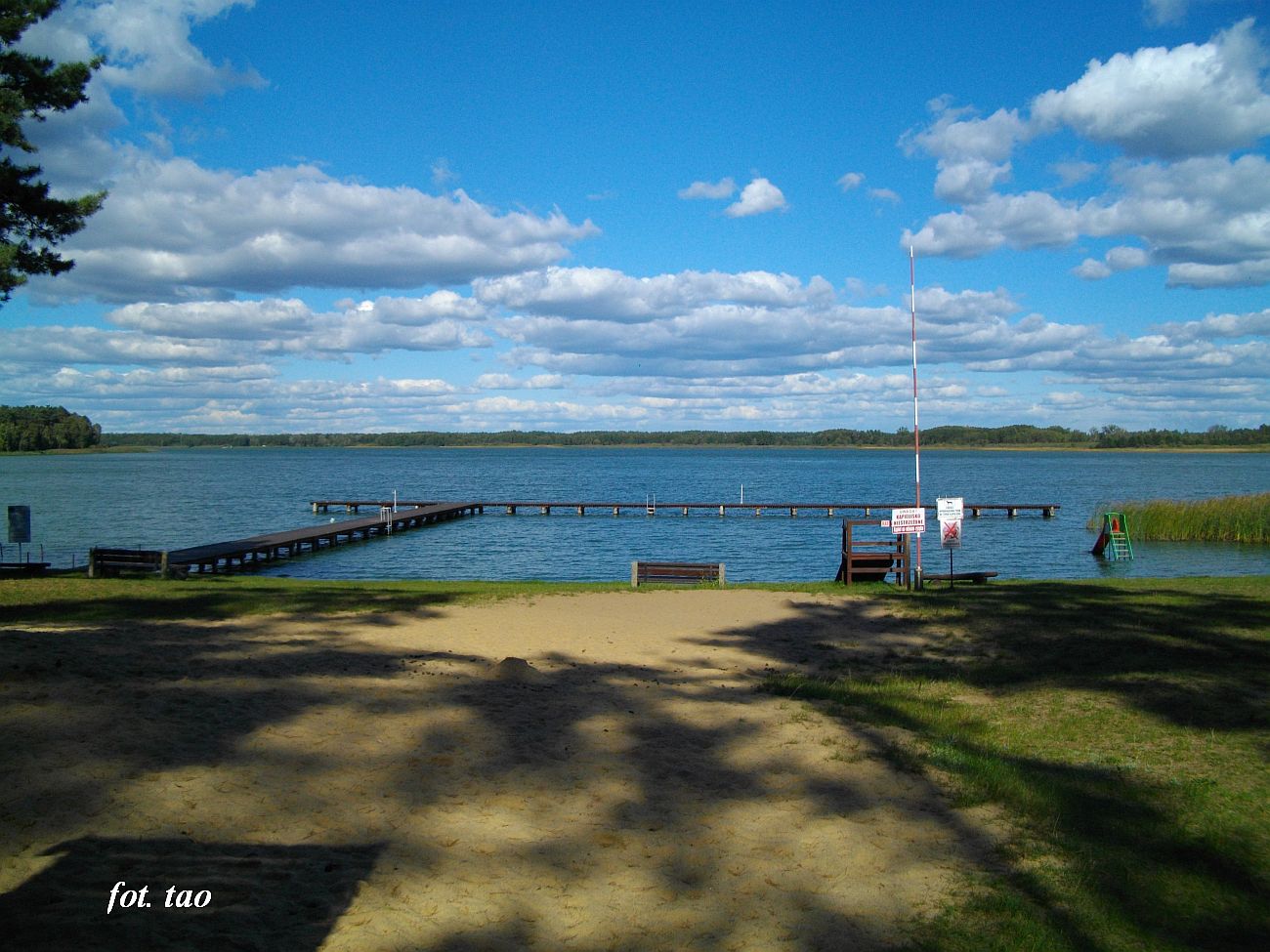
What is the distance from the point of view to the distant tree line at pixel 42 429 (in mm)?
160625

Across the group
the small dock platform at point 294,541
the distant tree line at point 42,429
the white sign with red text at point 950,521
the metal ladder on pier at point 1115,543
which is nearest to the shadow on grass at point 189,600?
the small dock platform at point 294,541

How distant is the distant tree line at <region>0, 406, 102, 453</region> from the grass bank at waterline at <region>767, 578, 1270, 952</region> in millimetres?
177891

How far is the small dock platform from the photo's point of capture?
99.4 feet

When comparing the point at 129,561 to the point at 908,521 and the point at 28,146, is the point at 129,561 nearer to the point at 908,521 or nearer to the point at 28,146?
the point at 28,146

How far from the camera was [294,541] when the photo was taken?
3666cm

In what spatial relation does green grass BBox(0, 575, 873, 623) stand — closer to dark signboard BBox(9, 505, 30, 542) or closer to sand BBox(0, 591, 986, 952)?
dark signboard BBox(9, 505, 30, 542)

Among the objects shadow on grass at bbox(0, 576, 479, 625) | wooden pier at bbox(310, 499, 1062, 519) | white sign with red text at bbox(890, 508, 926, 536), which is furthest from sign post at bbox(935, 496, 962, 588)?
wooden pier at bbox(310, 499, 1062, 519)

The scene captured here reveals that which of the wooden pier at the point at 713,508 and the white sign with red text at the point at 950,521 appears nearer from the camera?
the white sign with red text at the point at 950,521

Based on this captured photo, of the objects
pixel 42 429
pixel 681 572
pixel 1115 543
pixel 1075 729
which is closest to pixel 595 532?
pixel 1115 543

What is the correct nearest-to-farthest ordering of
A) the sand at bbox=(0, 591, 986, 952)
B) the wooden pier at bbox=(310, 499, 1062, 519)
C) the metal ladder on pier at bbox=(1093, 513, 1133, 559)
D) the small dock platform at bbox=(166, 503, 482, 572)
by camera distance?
the sand at bbox=(0, 591, 986, 952) → the small dock platform at bbox=(166, 503, 482, 572) → the metal ladder on pier at bbox=(1093, 513, 1133, 559) → the wooden pier at bbox=(310, 499, 1062, 519)

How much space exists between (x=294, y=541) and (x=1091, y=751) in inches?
1308

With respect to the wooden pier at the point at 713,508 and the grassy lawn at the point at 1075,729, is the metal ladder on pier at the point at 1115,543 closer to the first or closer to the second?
the grassy lawn at the point at 1075,729

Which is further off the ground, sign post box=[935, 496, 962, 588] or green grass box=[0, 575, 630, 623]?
sign post box=[935, 496, 962, 588]

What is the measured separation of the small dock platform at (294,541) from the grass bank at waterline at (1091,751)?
18.5 metres
